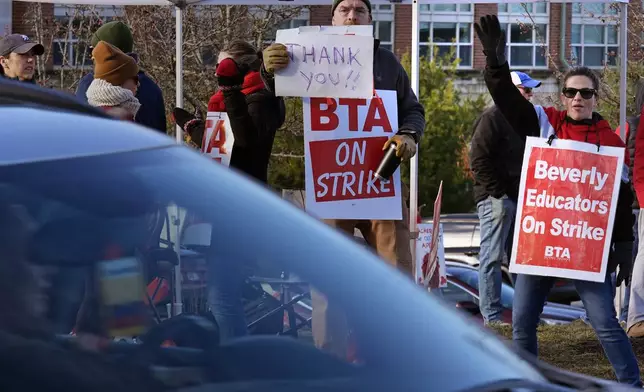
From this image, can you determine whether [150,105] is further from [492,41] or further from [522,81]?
[522,81]

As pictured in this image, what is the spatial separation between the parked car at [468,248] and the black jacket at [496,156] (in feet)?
2.82

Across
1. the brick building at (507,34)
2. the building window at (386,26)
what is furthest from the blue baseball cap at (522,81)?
the building window at (386,26)

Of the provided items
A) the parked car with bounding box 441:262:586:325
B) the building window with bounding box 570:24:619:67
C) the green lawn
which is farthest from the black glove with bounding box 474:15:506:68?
the building window with bounding box 570:24:619:67

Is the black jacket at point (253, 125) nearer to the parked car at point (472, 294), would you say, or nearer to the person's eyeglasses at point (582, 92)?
the person's eyeglasses at point (582, 92)

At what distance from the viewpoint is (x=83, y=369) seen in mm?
1765

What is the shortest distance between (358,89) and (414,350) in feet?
14.9

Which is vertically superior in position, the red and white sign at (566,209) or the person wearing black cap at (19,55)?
the person wearing black cap at (19,55)

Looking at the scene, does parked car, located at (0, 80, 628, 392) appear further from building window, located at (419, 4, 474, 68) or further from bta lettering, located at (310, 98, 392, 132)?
building window, located at (419, 4, 474, 68)

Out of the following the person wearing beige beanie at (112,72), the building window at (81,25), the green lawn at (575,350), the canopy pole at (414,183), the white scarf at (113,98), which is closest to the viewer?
the white scarf at (113,98)

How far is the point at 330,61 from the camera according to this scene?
Result: 6.45 meters

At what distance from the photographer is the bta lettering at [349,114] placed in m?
6.52

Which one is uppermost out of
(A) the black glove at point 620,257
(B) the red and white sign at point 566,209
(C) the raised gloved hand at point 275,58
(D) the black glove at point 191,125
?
(C) the raised gloved hand at point 275,58

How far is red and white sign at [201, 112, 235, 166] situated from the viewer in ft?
20.7

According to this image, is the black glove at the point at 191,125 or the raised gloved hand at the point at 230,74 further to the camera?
the black glove at the point at 191,125
